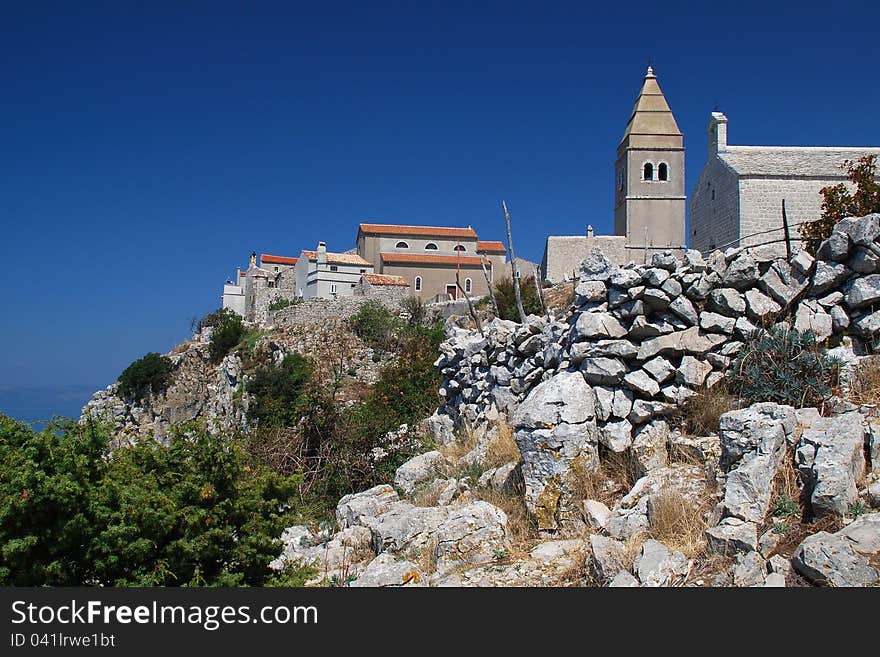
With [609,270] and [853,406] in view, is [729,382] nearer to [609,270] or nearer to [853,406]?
[853,406]

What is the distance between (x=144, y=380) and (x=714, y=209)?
2795 cm

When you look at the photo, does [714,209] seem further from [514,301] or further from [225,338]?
[225,338]

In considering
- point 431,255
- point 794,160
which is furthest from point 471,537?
point 431,255

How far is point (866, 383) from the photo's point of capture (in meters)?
6.19

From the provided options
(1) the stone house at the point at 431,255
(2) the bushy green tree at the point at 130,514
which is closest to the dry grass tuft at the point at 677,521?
(2) the bushy green tree at the point at 130,514

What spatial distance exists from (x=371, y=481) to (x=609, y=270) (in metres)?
4.99

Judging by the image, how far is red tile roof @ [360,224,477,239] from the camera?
4431 centimetres

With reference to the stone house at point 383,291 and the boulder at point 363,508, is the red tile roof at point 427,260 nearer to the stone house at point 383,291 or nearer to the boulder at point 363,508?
the stone house at point 383,291

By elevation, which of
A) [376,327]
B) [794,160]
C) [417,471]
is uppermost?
[794,160]

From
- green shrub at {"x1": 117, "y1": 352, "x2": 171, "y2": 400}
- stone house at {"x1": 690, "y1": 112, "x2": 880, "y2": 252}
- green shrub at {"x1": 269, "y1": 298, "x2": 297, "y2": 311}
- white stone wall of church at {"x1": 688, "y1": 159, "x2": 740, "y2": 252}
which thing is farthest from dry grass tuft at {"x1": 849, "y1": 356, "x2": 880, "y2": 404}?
green shrub at {"x1": 269, "y1": 298, "x2": 297, "y2": 311}

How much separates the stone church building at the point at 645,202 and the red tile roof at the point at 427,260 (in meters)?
9.97

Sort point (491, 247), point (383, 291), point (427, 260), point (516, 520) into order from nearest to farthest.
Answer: point (516, 520) → point (383, 291) → point (427, 260) → point (491, 247)

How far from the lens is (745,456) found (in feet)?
17.6

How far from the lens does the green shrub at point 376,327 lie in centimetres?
2827
